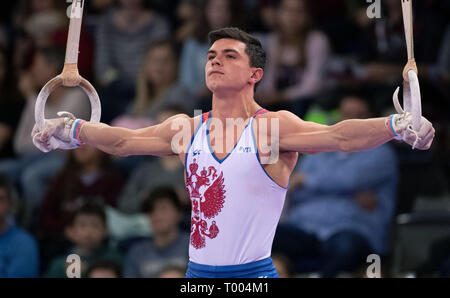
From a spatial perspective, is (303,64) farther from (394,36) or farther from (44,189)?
(44,189)

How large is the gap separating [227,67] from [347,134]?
33.3 inches

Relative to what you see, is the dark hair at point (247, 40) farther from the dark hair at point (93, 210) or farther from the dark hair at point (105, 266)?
the dark hair at point (93, 210)

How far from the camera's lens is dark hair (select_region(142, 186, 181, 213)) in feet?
23.6

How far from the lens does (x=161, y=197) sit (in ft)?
23.7

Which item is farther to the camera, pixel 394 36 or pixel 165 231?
pixel 394 36

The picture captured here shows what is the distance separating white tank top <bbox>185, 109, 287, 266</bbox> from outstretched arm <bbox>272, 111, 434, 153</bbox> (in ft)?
0.77

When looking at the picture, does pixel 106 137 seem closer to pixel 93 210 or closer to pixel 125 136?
pixel 125 136

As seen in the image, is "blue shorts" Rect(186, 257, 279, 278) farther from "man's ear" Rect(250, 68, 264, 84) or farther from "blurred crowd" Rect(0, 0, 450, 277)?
"blurred crowd" Rect(0, 0, 450, 277)

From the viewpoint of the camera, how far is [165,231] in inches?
278

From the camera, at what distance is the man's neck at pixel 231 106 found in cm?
480

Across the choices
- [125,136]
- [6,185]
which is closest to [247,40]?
[125,136]

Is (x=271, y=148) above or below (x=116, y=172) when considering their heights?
below
